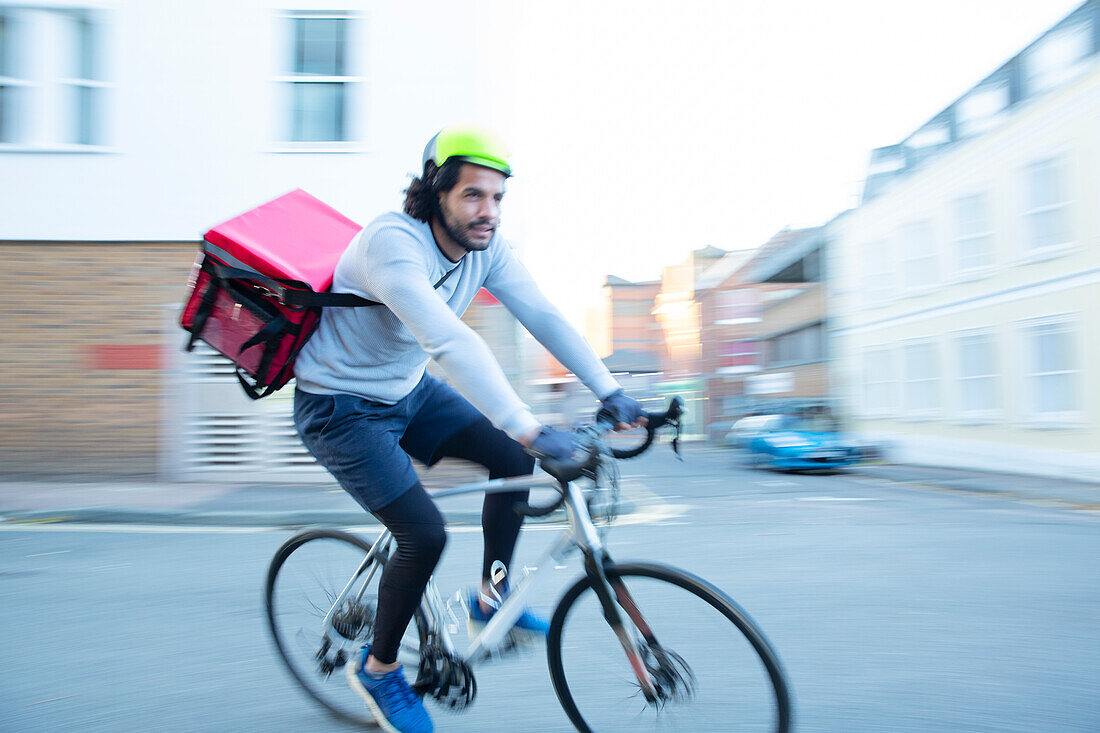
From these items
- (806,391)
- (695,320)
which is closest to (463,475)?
(806,391)

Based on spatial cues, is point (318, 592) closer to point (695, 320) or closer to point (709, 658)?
point (709, 658)

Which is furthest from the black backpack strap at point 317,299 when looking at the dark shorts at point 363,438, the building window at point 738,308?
the building window at point 738,308

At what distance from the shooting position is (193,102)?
443 inches

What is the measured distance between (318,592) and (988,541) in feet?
18.2

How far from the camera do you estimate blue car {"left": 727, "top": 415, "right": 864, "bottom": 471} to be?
1648 cm

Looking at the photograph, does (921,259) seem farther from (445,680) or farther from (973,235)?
(445,680)

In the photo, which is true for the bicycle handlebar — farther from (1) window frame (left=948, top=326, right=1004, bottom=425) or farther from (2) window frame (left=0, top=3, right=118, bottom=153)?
(1) window frame (left=948, top=326, right=1004, bottom=425)

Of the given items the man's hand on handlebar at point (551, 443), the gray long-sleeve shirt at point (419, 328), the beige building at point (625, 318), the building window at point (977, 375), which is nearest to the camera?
the man's hand on handlebar at point (551, 443)

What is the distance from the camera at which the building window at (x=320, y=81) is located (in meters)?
11.4

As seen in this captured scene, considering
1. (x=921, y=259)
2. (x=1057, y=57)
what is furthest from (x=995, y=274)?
(x=1057, y=57)

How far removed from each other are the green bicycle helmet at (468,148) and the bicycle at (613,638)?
79 cm

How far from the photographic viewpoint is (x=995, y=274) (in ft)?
Result: 59.9

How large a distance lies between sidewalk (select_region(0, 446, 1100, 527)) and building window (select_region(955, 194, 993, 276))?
23.5ft

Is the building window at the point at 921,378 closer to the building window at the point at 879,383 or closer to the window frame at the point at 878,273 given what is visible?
the building window at the point at 879,383
